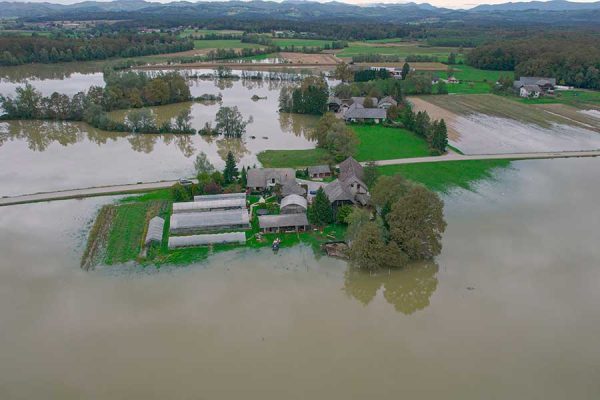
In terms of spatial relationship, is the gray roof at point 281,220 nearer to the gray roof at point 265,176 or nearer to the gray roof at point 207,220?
the gray roof at point 207,220

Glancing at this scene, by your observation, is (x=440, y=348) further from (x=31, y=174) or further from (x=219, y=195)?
(x=31, y=174)

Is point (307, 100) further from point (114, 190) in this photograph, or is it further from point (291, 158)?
point (114, 190)

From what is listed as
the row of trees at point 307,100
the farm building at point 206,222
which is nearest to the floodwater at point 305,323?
the farm building at point 206,222

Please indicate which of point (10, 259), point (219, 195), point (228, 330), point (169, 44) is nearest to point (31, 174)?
point (10, 259)

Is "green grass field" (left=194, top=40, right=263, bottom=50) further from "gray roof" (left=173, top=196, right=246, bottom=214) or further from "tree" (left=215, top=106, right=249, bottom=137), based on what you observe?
"gray roof" (left=173, top=196, right=246, bottom=214)

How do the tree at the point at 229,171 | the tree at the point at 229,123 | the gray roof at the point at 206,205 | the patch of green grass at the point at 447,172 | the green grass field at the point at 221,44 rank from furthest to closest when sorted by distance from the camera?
the green grass field at the point at 221,44, the tree at the point at 229,123, the patch of green grass at the point at 447,172, the tree at the point at 229,171, the gray roof at the point at 206,205

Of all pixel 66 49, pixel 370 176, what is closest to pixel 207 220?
pixel 370 176
